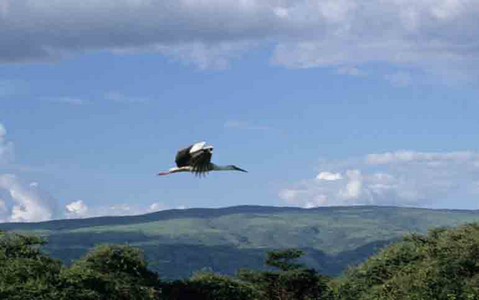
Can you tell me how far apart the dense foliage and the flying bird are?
163 feet

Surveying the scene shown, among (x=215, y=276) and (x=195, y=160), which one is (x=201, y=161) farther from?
(x=215, y=276)

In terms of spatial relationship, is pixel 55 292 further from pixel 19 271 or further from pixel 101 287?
pixel 101 287

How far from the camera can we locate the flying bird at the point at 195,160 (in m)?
23.9

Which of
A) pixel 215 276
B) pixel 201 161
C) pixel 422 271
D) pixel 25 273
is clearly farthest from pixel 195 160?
pixel 215 276

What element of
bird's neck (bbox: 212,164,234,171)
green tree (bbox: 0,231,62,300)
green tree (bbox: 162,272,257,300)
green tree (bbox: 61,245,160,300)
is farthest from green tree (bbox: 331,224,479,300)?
bird's neck (bbox: 212,164,234,171)

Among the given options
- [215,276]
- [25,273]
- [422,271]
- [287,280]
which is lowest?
[25,273]

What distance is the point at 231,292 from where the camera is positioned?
110750 millimetres

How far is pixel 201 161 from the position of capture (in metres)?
24.1

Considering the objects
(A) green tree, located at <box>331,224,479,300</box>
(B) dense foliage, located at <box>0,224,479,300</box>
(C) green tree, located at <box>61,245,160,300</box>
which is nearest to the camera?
(B) dense foliage, located at <box>0,224,479,300</box>

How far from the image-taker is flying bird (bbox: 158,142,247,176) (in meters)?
23.9

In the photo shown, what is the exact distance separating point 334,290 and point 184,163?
252 ft

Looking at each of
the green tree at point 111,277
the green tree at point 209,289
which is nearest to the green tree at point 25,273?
the green tree at point 111,277

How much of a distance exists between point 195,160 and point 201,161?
16 centimetres

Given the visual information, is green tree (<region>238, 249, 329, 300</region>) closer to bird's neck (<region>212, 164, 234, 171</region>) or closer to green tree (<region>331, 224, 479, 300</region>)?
green tree (<region>331, 224, 479, 300</region>)
